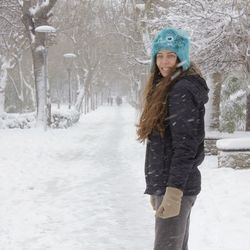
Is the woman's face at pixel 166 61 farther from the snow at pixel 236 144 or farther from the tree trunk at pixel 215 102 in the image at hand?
the tree trunk at pixel 215 102

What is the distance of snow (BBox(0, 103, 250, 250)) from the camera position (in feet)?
19.6

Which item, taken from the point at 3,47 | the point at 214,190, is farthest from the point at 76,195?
the point at 3,47

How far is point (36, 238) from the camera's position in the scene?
6145 millimetres

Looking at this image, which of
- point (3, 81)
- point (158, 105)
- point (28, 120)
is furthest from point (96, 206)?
point (3, 81)

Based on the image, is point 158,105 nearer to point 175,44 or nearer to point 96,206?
point 175,44

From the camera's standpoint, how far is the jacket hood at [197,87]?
291cm

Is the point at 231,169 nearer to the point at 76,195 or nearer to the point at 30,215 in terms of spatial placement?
the point at 76,195

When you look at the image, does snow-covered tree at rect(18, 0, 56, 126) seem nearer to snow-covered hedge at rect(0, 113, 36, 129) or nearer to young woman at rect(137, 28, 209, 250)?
snow-covered hedge at rect(0, 113, 36, 129)

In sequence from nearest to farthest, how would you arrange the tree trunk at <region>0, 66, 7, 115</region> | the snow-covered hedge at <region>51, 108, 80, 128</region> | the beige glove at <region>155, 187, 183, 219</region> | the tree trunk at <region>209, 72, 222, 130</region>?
the beige glove at <region>155, 187, 183, 219</region> < the tree trunk at <region>209, 72, 222, 130</region> < the snow-covered hedge at <region>51, 108, 80, 128</region> < the tree trunk at <region>0, 66, 7, 115</region>

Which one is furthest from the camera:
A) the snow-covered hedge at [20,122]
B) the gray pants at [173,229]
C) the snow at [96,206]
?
the snow-covered hedge at [20,122]

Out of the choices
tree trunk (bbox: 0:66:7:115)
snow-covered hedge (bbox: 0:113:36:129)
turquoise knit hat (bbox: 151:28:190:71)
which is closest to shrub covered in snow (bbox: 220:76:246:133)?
snow-covered hedge (bbox: 0:113:36:129)

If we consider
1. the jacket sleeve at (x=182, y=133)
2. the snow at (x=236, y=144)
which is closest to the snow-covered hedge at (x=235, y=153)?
the snow at (x=236, y=144)

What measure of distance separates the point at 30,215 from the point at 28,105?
124 feet

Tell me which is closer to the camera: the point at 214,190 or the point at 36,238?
the point at 36,238
